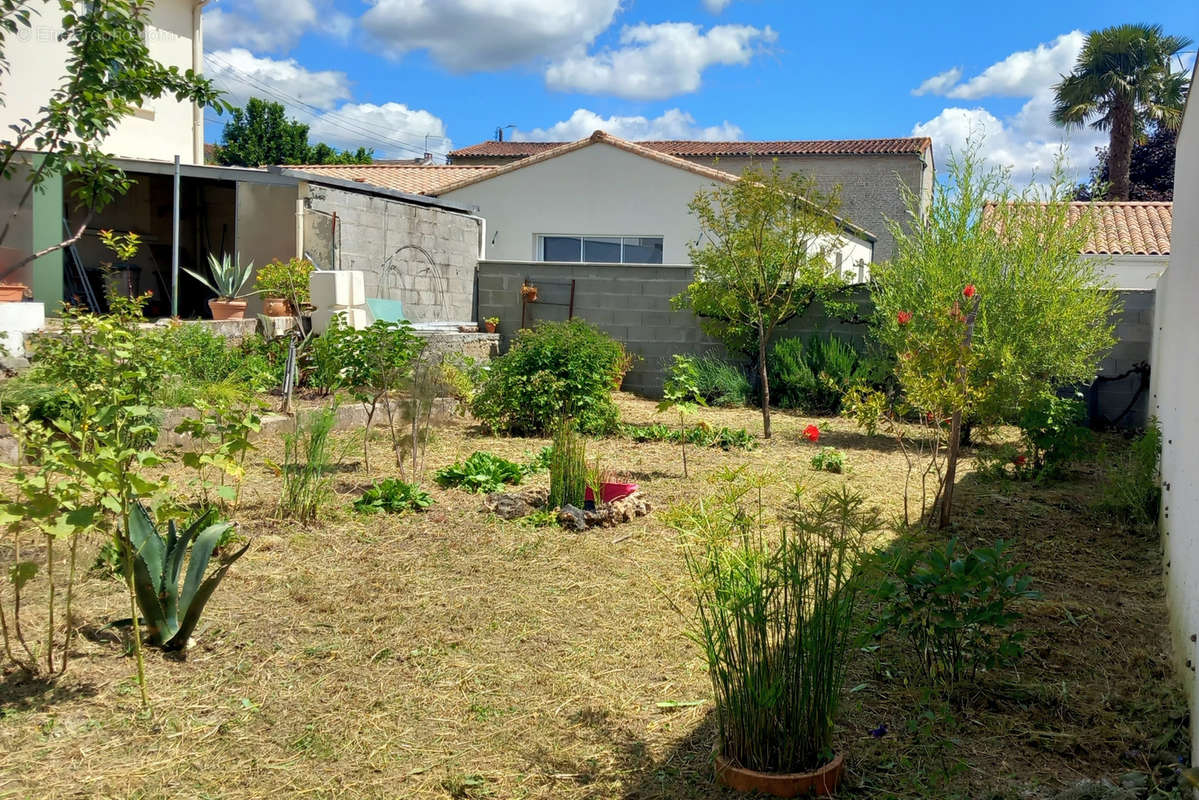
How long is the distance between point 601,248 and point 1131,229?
1242 cm

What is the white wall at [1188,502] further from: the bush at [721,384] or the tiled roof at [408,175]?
the tiled roof at [408,175]

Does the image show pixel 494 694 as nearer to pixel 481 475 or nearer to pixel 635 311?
pixel 481 475

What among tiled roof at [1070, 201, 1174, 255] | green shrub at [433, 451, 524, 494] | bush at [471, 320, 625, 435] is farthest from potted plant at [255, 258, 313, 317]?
tiled roof at [1070, 201, 1174, 255]

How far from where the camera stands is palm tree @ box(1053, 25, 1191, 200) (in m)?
24.7

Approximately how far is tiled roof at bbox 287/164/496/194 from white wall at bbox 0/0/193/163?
4.79 metres

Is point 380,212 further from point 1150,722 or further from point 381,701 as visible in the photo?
point 1150,722

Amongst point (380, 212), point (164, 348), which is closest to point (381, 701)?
point (164, 348)

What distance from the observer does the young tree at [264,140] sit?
34.2m

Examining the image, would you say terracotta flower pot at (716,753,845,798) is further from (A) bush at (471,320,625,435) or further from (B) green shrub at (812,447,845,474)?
(A) bush at (471,320,625,435)

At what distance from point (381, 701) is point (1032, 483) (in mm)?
5684

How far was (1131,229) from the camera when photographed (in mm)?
21094

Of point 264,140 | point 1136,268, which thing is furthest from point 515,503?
point 264,140

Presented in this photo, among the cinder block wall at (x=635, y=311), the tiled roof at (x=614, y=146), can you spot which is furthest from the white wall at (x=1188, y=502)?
the tiled roof at (x=614, y=146)

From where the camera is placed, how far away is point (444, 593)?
166 inches
